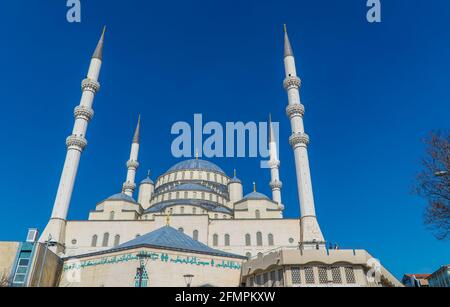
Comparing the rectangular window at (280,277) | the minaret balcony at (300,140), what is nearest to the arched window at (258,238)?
the minaret balcony at (300,140)

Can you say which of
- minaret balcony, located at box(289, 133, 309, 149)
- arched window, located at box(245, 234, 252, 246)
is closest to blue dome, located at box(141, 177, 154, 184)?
arched window, located at box(245, 234, 252, 246)

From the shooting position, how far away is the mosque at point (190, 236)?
18.9m

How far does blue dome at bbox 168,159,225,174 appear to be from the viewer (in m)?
52.8

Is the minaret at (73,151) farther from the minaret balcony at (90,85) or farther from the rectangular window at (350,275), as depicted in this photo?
the rectangular window at (350,275)

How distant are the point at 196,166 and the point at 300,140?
68.2 feet

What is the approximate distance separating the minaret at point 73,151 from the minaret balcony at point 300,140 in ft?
72.0

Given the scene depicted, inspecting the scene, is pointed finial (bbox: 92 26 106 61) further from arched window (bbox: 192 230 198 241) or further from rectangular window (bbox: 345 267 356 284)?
rectangular window (bbox: 345 267 356 284)

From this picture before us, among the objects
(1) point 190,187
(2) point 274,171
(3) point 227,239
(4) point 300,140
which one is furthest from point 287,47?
(3) point 227,239

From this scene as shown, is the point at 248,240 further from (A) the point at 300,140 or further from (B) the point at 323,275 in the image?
(B) the point at 323,275

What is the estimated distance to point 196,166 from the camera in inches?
2099

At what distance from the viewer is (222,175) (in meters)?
53.5

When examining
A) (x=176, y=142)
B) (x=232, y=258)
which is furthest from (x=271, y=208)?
(x=232, y=258)
